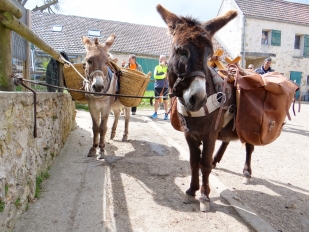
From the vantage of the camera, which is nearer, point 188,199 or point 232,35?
point 188,199

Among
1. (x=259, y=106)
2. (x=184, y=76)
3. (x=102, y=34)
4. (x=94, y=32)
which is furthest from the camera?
(x=102, y=34)

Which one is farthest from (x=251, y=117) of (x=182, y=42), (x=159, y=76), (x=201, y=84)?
(x=159, y=76)

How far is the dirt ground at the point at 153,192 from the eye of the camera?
8.04ft

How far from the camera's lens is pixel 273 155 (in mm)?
4910

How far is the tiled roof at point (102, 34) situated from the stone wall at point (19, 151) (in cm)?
1439

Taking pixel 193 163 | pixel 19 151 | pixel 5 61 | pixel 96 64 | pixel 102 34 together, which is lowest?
pixel 193 163

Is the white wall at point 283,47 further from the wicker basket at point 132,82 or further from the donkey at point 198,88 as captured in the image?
the donkey at point 198,88

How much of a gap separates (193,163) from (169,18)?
62.8 inches

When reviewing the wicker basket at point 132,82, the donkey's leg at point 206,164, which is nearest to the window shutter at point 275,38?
the wicker basket at point 132,82

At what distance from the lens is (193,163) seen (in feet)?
9.47

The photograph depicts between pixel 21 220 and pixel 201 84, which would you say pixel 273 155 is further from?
pixel 21 220

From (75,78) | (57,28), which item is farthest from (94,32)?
(75,78)

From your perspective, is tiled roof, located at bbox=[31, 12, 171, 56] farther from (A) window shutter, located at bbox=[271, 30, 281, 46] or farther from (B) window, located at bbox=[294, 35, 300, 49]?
(B) window, located at bbox=[294, 35, 300, 49]

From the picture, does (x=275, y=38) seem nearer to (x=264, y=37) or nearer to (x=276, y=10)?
(x=264, y=37)
